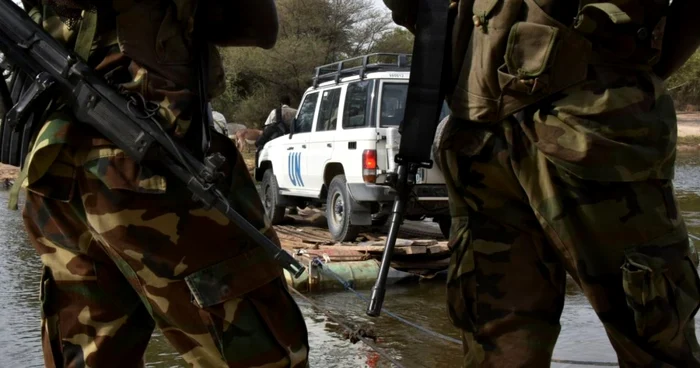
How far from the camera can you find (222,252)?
2258mm

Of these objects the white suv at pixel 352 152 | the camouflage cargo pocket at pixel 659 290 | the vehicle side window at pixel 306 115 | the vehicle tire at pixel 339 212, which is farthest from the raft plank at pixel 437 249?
the camouflage cargo pocket at pixel 659 290

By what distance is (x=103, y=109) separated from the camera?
2.22 m

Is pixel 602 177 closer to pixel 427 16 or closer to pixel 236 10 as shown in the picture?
pixel 427 16

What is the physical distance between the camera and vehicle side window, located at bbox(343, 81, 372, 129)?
952 cm

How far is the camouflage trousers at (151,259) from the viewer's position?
7.23ft

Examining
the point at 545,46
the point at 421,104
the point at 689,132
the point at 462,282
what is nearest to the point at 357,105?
the point at 421,104

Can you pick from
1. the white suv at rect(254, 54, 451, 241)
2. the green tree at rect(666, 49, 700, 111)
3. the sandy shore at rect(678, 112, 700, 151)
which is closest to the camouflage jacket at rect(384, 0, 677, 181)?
the white suv at rect(254, 54, 451, 241)

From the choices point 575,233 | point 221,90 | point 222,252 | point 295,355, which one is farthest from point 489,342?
point 221,90

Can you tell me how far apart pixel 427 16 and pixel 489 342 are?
988 millimetres

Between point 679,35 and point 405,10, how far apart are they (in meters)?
0.82

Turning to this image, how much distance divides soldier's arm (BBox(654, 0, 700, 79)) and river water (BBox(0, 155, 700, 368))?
223 cm

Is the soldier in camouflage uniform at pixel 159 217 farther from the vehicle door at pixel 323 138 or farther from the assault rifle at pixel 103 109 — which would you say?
the vehicle door at pixel 323 138

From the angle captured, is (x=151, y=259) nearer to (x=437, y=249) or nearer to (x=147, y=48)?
(x=147, y=48)

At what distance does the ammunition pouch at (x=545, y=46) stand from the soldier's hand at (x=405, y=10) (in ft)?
1.03
